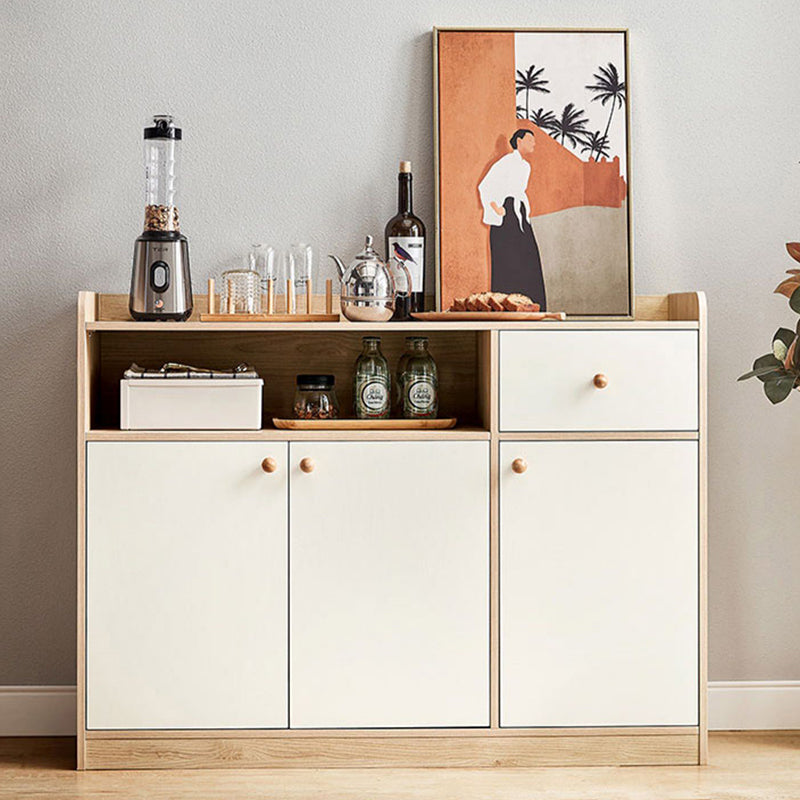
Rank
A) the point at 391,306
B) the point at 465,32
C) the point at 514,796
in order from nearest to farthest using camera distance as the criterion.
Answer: the point at 514,796 → the point at 391,306 → the point at 465,32

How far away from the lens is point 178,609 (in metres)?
2.32

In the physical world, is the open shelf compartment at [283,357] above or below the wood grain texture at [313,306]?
below

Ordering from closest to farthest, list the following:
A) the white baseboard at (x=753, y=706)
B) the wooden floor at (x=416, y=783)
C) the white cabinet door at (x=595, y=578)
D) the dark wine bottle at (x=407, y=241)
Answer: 1. the wooden floor at (x=416, y=783)
2. the white cabinet door at (x=595, y=578)
3. the dark wine bottle at (x=407, y=241)
4. the white baseboard at (x=753, y=706)

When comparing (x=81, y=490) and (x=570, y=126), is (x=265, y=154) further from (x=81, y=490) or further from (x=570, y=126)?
(x=81, y=490)

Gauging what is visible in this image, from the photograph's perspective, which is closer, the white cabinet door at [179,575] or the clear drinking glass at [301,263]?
the white cabinet door at [179,575]

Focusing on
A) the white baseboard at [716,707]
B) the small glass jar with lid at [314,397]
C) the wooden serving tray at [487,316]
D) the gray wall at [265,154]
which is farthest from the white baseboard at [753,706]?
the small glass jar with lid at [314,397]

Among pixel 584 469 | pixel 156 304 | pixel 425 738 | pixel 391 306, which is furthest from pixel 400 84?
pixel 425 738

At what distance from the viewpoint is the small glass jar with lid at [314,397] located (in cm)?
243

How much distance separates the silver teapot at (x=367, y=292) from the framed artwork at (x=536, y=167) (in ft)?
0.86

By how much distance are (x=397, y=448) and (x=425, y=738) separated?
0.68 meters

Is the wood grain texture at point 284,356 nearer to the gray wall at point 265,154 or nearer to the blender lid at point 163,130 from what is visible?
the gray wall at point 265,154

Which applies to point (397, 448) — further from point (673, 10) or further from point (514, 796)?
point (673, 10)

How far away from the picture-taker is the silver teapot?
2393 millimetres

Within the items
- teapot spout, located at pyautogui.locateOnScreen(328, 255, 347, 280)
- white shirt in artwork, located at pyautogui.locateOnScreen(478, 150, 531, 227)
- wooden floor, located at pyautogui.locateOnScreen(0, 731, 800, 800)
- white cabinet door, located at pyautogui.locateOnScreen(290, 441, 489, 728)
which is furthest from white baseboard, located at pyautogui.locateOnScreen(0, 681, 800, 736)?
white shirt in artwork, located at pyautogui.locateOnScreen(478, 150, 531, 227)
